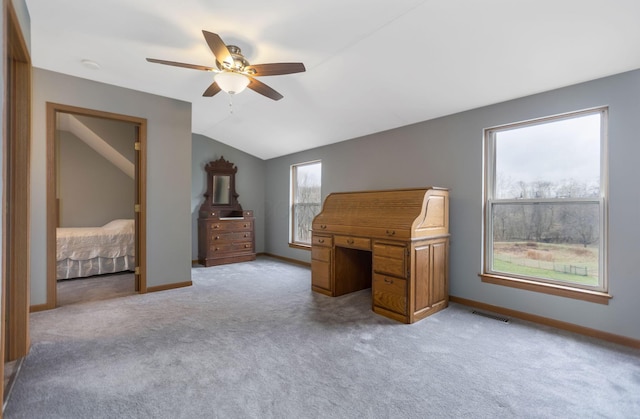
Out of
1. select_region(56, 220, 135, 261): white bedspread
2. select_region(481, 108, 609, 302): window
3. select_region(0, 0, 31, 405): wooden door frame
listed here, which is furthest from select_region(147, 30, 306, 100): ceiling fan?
select_region(56, 220, 135, 261): white bedspread


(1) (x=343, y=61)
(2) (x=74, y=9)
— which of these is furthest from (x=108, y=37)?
(1) (x=343, y=61)

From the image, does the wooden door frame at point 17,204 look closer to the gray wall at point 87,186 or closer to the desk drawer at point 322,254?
the desk drawer at point 322,254

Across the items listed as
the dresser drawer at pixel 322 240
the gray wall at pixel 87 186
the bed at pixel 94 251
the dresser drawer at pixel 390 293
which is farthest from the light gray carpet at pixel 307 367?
the gray wall at pixel 87 186

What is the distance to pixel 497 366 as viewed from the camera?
211 cm

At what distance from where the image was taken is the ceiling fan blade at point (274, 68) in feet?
7.80

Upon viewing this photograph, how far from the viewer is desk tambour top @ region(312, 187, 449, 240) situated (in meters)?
2.95

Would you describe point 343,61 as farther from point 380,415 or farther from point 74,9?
point 380,415

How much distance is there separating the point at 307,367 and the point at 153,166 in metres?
3.16

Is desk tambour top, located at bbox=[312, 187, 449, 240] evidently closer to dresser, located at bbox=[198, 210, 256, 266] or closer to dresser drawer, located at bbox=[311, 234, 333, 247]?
dresser drawer, located at bbox=[311, 234, 333, 247]

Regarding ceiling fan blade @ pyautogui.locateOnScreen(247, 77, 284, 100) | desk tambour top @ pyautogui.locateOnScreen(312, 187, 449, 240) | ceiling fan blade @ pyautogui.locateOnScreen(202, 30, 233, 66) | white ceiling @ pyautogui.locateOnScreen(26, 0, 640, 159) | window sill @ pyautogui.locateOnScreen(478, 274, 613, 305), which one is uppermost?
white ceiling @ pyautogui.locateOnScreen(26, 0, 640, 159)

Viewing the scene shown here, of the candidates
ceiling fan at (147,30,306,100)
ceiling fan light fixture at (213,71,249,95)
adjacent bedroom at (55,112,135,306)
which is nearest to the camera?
ceiling fan at (147,30,306,100)

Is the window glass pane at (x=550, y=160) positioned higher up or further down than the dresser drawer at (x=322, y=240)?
higher up

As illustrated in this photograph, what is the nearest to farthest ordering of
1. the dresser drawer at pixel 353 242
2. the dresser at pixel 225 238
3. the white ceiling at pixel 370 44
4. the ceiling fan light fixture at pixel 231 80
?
1. the white ceiling at pixel 370 44
2. the ceiling fan light fixture at pixel 231 80
3. the dresser drawer at pixel 353 242
4. the dresser at pixel 225 238

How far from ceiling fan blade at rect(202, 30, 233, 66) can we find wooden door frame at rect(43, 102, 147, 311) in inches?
79.1
